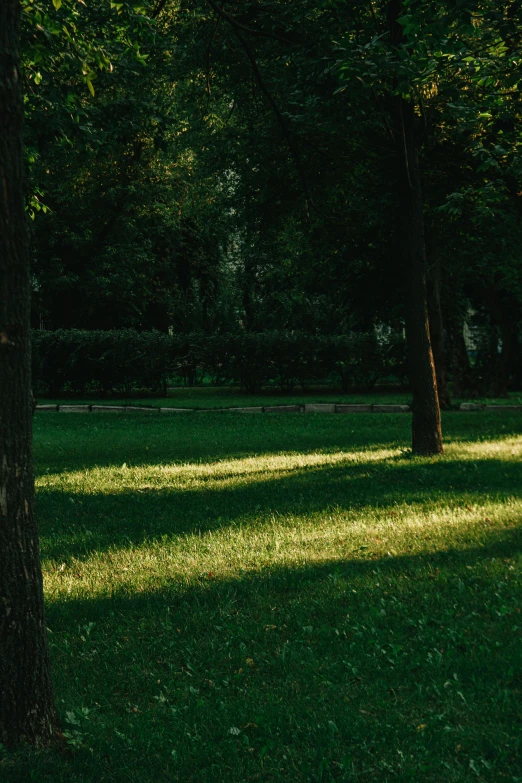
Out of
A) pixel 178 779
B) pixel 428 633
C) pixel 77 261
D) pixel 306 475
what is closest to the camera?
pixel 178 779

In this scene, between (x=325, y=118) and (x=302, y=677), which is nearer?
(x=302, y=677)

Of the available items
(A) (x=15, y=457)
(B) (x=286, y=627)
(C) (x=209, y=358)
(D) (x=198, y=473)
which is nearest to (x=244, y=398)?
(C) (x=209, y=358)

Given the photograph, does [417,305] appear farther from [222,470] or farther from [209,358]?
Result: [209,358]

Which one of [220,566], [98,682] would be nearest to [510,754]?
[98,682]

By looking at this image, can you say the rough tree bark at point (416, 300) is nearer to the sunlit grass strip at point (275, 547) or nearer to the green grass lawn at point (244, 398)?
the sunlit grass strip at point (275, 547)

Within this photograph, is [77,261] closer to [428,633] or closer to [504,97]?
[504,97]

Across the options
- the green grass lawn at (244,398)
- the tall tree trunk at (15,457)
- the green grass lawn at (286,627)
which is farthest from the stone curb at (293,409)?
the tall tree trunk at (15,457)

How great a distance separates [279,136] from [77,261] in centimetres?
2340

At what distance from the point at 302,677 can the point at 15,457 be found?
2015 mm

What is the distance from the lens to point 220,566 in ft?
21.8

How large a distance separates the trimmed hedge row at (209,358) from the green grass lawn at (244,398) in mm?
547

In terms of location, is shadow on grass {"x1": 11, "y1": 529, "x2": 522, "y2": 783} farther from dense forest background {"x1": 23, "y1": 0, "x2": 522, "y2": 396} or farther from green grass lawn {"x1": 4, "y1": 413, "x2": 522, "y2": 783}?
dense forest background {"x1": 23, "y1": 0, "x2": 522, "y2": 396}

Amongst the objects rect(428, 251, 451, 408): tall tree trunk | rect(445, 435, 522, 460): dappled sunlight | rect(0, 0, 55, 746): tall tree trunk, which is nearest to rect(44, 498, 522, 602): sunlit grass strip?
rect(0, 0, 55, 746): tall tree trunk

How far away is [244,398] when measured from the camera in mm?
26078
